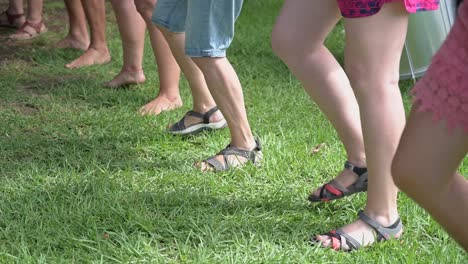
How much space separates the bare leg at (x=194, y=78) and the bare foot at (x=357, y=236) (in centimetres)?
154

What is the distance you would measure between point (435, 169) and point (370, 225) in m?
1.03

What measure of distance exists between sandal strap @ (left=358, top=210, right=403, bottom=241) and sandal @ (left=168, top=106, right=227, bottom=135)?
155cm

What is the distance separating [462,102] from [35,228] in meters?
1.75

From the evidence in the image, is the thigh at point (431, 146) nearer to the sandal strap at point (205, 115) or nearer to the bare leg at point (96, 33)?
the sandal strap at point (205, 115)

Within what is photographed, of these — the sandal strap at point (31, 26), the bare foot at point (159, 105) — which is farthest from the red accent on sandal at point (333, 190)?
the sandal strap at point (31, 26)

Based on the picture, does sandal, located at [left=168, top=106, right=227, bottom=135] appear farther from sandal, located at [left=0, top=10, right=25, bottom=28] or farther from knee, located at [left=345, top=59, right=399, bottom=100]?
sandal, located at [left=0, top=10, right=25, bottom=28]

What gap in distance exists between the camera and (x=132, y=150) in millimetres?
4191

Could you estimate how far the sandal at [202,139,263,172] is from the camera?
3.82 metres

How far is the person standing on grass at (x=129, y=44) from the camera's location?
488 centimetres

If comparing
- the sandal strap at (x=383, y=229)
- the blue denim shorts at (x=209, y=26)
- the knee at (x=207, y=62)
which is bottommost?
the sandal strap at (x=383, y=229)

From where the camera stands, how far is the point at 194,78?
4.43 metres

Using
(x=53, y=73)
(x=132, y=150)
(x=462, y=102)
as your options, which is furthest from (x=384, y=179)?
(x=53, y=73)

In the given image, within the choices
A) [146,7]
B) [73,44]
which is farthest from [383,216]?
[73,44]

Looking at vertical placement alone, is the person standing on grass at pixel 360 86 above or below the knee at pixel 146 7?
above
